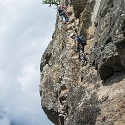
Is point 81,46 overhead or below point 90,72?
overhead

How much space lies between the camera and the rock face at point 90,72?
56.9ft

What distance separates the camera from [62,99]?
1096 inches

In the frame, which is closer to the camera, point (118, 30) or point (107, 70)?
point (118, 30)

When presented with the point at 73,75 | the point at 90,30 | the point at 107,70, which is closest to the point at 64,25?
the point at 90,30

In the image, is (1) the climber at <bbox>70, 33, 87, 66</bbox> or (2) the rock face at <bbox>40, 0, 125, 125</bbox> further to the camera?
(1) the climber at <bbox>70, 33, 87, 66</bbox>

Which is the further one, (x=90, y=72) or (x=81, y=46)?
(x=81, y=46)

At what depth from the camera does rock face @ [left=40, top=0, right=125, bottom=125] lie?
17.3 meters

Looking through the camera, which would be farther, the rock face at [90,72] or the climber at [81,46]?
the climber at [81,46]

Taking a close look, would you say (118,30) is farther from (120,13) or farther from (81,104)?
(81,104)

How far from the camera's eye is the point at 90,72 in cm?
2252

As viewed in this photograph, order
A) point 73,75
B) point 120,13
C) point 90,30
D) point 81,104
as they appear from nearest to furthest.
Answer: point 120,13 → point 81,104 → point 73,75 → point 90,30

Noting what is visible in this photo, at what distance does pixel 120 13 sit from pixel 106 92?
4243 mm

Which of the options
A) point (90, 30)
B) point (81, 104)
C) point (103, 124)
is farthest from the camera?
point (90, 30)

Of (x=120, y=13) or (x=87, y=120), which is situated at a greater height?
(x=120, y=13)
